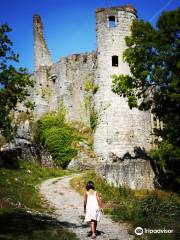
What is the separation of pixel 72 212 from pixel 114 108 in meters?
19.3

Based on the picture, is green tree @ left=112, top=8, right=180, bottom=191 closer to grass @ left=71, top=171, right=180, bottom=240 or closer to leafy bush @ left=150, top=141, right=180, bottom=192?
leafy bush @ left=150, top=141, right=180, bottom=192

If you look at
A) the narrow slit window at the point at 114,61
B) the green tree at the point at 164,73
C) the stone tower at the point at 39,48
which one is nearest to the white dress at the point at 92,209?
the green tree at the point at 164,73

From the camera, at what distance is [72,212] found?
17594 mm

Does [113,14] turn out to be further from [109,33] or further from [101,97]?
[101,97]

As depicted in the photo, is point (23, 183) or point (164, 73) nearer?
point (23, 183)

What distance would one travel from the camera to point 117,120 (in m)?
36.0

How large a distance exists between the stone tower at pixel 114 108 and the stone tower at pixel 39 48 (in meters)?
11.0

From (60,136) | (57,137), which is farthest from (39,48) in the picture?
(57,137)

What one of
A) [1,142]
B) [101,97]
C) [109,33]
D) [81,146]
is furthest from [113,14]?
[1,142]

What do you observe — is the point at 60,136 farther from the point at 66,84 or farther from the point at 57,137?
the point at 66,84

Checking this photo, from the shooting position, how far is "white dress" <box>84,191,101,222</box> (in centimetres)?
1296

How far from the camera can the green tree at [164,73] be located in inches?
965
